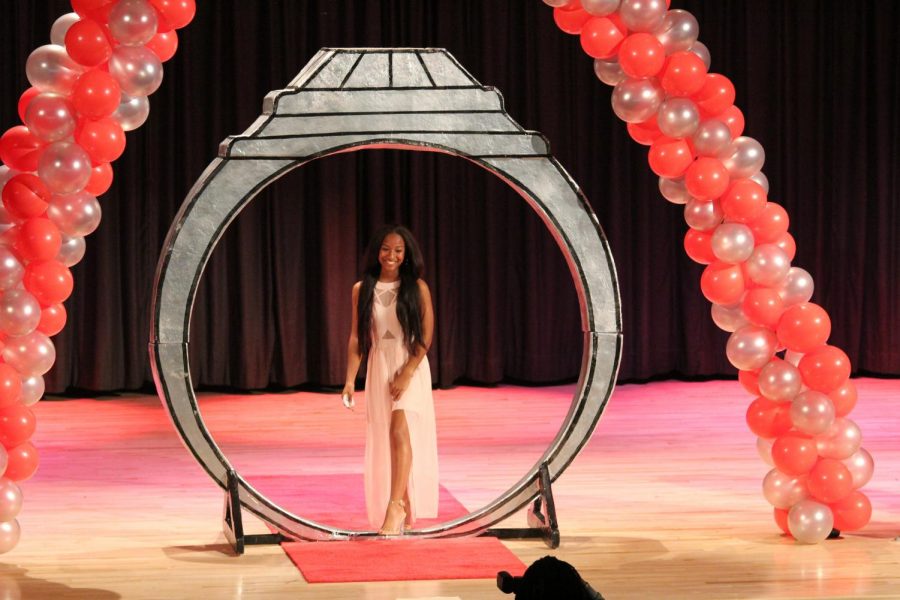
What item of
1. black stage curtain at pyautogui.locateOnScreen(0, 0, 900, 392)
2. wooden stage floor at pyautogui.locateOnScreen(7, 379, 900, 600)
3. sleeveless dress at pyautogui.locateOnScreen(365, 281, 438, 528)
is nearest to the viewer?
wooden stage floor at pyautogui.locateOnScreen(7, 379, 900, 600)

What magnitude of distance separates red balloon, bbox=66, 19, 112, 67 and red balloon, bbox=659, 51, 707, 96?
245 cm

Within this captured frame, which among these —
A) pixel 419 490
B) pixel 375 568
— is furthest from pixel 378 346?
pixel 375 568

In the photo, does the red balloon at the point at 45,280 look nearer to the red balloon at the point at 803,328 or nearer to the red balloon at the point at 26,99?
the red balloon at the point at 26,99

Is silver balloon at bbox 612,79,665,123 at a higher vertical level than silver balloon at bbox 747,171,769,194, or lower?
higher

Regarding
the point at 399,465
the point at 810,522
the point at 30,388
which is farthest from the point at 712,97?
the point at 30,388

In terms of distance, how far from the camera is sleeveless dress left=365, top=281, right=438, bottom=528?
6.38 metres

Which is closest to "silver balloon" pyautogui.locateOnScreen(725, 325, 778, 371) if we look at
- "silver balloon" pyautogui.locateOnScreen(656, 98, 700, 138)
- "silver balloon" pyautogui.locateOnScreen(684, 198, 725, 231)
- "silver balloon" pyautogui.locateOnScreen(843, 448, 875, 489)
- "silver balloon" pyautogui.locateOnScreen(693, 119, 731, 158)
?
"silver balloon" pyautogui.locateOnScreen(684, 198, 725, 231)

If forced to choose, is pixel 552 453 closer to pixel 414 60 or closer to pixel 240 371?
pixel 414 60

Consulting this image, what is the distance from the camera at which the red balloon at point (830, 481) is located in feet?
20.5

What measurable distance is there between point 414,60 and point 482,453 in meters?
3.35

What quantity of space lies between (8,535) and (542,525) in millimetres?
2397

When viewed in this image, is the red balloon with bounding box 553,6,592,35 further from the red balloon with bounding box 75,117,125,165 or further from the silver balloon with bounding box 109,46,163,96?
the red balloon with bounding box 75,117,125,165

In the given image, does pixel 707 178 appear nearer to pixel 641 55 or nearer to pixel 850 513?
pixel 641 55

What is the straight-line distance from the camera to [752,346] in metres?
6.26
